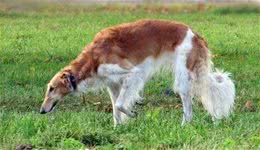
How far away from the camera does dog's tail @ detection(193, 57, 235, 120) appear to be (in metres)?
10.4

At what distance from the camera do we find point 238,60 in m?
15.3

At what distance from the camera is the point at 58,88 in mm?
10055

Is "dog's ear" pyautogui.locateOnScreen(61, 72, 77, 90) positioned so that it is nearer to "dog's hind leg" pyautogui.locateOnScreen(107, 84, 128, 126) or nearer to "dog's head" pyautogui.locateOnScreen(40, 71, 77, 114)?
"dog's head" pyautogui.locateOnScreen(40, 71, 77, 114)

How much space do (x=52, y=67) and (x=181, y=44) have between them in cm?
445

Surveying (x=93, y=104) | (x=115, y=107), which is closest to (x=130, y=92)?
(x=115, y=107)

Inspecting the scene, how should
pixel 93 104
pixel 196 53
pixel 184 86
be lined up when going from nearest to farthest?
pixel 196 53 < pixel 184 86 < pixel 93 104

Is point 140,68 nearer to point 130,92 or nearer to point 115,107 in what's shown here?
point 130,92

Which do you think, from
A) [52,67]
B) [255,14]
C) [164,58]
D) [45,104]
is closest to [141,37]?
[164,58]

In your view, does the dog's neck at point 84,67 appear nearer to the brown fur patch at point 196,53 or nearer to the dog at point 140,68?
the dog at point 140,68

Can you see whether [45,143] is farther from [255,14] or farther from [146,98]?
[255,14]

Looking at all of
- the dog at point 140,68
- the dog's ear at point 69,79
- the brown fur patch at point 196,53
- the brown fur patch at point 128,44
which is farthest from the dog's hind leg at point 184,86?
the dog's ear at point 69,79

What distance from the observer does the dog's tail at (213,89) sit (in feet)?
A: 34.0

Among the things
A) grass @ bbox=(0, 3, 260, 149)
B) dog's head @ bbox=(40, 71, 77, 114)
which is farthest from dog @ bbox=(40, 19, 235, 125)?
grass @ bbox=(0, 3, 260, 149)

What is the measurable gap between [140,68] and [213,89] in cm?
102
